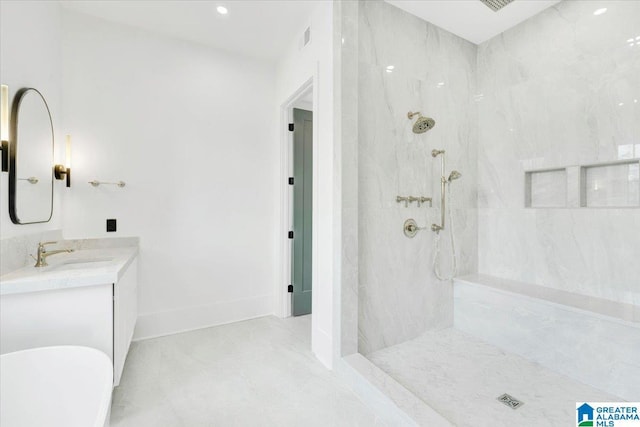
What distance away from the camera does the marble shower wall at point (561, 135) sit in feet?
6.47

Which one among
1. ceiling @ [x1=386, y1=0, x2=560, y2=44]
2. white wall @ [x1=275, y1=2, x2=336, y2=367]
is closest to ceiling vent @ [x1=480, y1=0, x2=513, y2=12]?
ceiling @ [x1=386, y1=0, x2=560, y2=44]

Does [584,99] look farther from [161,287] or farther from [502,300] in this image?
[161,287]

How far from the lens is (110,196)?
2459mm

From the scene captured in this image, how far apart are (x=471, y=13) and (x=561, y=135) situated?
4.13ft

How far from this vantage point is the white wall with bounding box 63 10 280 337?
2391 millimetres

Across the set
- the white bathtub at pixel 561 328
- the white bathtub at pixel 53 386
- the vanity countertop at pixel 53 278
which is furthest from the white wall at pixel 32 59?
the white bathtub at pixel 561 328

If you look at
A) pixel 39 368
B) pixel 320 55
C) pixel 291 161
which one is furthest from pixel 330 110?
pixel 39 368

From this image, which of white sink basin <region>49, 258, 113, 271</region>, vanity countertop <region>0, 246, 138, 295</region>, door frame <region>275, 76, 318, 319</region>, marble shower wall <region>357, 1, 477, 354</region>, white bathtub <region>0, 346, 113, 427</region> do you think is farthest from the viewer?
door frame <region>275, 76, 318, 319</region>

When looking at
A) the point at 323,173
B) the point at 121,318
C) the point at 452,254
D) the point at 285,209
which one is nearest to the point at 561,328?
the point at 452,254

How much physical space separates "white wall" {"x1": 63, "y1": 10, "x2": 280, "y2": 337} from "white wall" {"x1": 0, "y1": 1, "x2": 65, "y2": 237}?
10 cm

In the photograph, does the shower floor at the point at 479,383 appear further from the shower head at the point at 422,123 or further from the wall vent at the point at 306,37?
the wall vent at the point at 306,37

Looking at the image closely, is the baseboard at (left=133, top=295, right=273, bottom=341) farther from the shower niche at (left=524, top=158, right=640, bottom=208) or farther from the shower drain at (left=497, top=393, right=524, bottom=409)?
the shower niche at (left=524, top=158, right=640, bottom=208)

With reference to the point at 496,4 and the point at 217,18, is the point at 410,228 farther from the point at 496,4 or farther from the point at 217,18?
the point at 217,18

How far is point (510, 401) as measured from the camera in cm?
166
